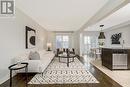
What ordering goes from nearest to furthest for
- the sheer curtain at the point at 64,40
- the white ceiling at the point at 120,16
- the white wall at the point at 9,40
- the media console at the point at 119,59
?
the white wall at the point at 9,40 → the white ceiling at the point at 120,16 → the media console at the point at 119,59 → the sheer curtain at the point at 64,40

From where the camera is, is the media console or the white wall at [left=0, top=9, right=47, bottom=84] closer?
the white wall at [left=0, top=9, right=47, bottom=84]

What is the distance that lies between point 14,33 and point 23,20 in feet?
3.60

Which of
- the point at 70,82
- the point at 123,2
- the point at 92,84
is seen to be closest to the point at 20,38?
the point at 70,82

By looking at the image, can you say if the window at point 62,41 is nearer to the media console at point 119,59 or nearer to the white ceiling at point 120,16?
the white ceiling at point 120,16

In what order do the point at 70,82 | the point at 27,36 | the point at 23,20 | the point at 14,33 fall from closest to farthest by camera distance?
the point at 70,82 → the point at 14,33 → the point at 23,20 → the point at 27,36

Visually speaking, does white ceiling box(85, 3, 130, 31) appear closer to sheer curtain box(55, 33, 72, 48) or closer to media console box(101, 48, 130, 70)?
media console box(101, 48, 130, 70)

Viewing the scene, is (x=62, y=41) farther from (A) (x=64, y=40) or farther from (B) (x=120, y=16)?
(B) (x=120, y=16)

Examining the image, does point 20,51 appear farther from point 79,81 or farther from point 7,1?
point 79,81

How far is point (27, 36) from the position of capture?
19.8 ft

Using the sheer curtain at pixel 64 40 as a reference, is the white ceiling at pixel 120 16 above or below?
above

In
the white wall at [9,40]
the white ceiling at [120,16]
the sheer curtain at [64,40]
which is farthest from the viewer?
the sheer curtain at [64,40]

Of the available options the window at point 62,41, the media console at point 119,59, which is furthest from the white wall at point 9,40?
the window at point 62,41

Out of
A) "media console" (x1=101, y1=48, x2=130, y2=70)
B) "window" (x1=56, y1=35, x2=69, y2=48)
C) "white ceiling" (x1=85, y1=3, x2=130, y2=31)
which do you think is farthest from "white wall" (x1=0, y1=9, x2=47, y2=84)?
"window" (x1=56, y1=35, x2=69, y2=48)

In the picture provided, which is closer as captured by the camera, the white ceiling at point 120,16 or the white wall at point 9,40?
the white wall at point 9,40
